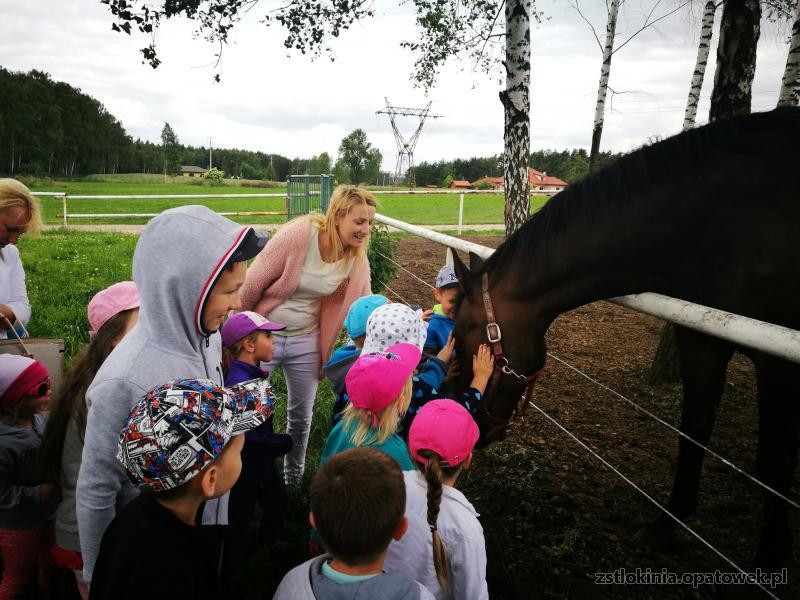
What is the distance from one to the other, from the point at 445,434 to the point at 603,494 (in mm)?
1886

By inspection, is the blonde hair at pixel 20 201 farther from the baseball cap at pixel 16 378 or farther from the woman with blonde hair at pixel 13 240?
the baseball cap at pixel 16 378

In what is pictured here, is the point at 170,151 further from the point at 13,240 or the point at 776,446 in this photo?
the point at 776,446

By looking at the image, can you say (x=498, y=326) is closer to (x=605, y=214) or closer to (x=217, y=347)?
(x=605, y=214)

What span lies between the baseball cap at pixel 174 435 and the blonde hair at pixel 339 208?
1.69 m

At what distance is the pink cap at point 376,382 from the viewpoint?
168 cm

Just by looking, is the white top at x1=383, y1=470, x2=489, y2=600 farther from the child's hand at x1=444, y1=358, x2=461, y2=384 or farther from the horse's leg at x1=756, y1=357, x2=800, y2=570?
the horse's leg at x1=756, y1=357, x2=800, y2=570

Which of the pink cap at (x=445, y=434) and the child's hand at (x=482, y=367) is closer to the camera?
the pink cap at (x=445, y=434)

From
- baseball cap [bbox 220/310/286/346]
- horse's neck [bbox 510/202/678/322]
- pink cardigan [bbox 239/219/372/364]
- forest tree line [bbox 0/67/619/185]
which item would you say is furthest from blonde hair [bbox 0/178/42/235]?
forest tree line [bbox 0/67/619/185]

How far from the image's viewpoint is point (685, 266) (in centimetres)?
226

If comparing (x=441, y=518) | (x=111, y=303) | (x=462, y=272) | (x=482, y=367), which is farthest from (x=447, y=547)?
(x=111, y=303)

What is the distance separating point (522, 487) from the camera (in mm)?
2930

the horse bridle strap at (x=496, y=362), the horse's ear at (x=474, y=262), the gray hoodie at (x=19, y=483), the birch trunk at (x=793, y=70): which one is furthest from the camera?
the birch trunk at (x=793, y=70)

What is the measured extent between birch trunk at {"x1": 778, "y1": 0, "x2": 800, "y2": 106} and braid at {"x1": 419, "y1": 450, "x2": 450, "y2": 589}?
5.82 m

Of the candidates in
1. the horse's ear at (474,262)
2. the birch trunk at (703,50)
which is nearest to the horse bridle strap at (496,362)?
the horse's ear at (474,262)
